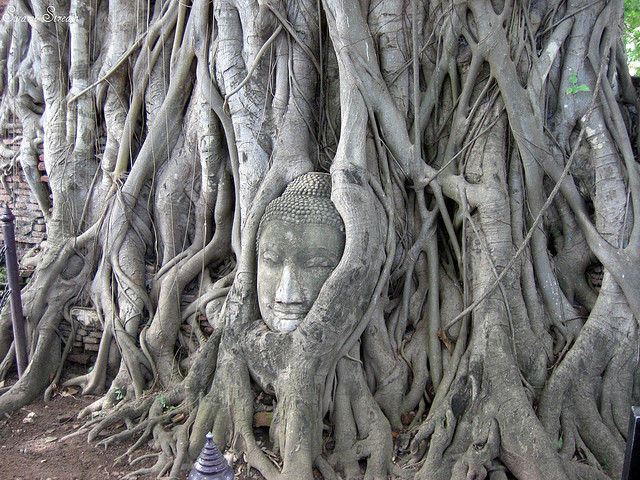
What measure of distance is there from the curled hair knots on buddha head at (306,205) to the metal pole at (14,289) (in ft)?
5.68

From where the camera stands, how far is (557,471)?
235 cm

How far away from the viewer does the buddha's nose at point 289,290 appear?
9.22 ft

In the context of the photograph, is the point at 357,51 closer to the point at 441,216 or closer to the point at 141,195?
the point at 441,216

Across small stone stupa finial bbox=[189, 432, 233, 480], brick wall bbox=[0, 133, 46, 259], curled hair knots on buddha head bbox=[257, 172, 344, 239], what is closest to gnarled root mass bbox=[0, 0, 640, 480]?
curled hair knots on buddha head bbox=[257, 172, 344, 239]

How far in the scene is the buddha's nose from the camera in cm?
281

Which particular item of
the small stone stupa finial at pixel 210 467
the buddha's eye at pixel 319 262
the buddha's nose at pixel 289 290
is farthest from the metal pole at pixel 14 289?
the small stone stupa finial at pixel 210 467

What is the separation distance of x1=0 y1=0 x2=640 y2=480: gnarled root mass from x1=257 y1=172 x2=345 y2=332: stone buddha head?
4.1 inches

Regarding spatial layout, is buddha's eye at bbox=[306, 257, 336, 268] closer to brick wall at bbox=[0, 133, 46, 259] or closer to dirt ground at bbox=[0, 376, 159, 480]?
dirt ground at bbox=[0, 376, 159, 480]

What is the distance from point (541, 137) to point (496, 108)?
0.35 m

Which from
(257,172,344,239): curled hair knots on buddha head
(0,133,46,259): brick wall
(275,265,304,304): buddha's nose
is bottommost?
(275,265,304,304): buddha's nose

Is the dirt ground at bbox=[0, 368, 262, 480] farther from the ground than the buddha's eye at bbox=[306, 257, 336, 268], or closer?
closer

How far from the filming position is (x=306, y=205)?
2.95 metres

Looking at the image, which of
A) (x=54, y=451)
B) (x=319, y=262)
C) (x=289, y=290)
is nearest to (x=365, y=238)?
(x=319, y=262)

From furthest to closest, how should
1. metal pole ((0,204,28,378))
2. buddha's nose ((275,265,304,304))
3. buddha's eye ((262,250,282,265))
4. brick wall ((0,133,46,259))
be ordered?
brick wall ((0,133,46,259)), metal pole ((0,204,28,378)), buddha's eye ((262,250,282,265)), buddha's nose ((275,265,304,304))
